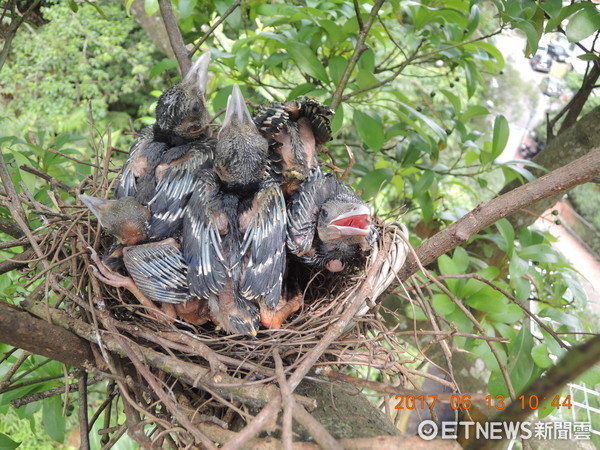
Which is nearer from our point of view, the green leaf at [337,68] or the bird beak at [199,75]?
the bird beak at [199,75]

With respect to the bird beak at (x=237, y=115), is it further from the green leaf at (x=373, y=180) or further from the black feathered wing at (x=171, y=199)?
the green leaf at (x=373, y=180)

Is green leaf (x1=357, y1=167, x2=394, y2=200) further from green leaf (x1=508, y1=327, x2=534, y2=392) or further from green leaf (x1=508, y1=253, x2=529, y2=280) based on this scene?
green leaf (x1=508, y1=327, x2=534, y2=392)

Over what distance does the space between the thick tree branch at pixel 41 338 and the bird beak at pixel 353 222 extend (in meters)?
0.43

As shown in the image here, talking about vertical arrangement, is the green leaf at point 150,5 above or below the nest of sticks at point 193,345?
above

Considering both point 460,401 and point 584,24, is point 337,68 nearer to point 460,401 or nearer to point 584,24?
point 584,24

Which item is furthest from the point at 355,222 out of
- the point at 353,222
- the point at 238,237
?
the point at 238,237

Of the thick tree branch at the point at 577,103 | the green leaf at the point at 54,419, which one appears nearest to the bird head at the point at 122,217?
the green leaf at the point at 54,419

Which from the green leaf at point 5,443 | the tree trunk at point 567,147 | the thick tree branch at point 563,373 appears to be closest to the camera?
the thick tree branch at point 563,373

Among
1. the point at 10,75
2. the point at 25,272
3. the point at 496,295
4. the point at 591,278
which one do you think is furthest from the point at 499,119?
the point at 10,75

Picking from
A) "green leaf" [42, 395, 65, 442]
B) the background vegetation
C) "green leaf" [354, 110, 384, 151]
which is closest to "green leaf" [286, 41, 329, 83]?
the background vegetation

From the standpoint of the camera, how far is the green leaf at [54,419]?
0.90m

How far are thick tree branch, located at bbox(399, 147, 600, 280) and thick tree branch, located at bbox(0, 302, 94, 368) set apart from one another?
22.2 inches

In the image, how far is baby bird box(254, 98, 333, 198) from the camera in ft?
2.95

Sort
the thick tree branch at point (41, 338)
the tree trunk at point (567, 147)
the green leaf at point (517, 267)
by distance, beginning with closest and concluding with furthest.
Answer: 1. the thick tree branch at point (41, 338)
2. the green leaf at point (517, 267)
3. the tree trunk at point (567, 147)
